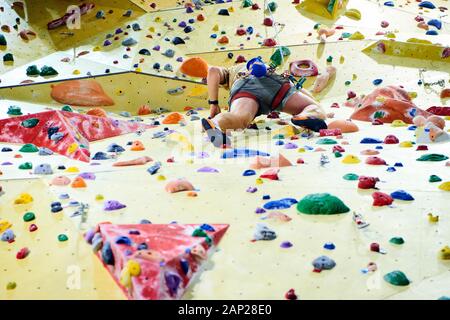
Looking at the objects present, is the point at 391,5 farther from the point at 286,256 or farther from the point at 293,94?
the point at 286,256

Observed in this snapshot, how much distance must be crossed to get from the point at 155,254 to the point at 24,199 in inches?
39.1

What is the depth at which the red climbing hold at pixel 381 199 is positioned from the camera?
271cm

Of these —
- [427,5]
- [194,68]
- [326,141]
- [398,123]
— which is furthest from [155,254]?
[427,5]

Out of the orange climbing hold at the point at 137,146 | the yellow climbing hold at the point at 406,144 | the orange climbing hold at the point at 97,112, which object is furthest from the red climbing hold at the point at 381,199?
the orange climbing hold at the point at 97,112

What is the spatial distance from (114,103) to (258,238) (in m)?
3.01

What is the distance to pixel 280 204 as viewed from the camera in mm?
2740

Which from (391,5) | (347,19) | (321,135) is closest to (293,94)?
(321,135)

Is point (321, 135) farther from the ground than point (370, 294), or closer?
closer

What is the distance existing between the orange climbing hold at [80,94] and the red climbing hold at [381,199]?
116 inches

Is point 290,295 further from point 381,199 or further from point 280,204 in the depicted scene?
point 381,199

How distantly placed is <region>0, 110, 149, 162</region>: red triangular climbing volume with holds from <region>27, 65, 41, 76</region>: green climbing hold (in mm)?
1115

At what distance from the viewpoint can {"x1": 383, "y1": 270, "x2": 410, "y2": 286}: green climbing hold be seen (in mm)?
2090

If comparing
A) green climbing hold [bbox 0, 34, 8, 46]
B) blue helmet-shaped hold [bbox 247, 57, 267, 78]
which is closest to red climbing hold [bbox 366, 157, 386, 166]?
blue helmet-shaped hold [bbox 247, 57, 267, 78]

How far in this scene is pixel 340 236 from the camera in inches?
96.0
